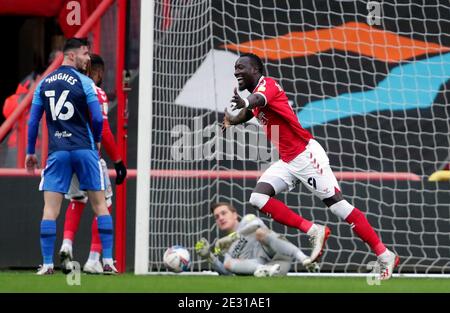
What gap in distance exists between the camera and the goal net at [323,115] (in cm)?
1171

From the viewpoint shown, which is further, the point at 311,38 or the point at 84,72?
the point at 311,38

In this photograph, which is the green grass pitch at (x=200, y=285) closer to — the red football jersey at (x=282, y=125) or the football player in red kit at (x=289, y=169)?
the football player in red kit at (x=289, y=169)

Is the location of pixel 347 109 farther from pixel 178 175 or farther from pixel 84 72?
pixel 84 72

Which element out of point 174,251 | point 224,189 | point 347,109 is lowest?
point 174,251

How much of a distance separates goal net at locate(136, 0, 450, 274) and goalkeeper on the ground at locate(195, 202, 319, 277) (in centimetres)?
56

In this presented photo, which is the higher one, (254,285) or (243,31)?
(243,31)

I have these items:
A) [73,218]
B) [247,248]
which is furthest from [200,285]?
[247,248]

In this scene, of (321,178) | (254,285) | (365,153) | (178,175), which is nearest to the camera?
(254,285)

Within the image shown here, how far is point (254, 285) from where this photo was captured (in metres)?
8.50

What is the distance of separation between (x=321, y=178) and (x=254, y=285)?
1.43 m

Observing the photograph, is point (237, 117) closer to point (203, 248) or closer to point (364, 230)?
point (364, 230)

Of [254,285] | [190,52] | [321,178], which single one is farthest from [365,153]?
[254,285]

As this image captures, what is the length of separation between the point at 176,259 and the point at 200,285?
6.86 ft

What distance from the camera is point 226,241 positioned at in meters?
11.0
